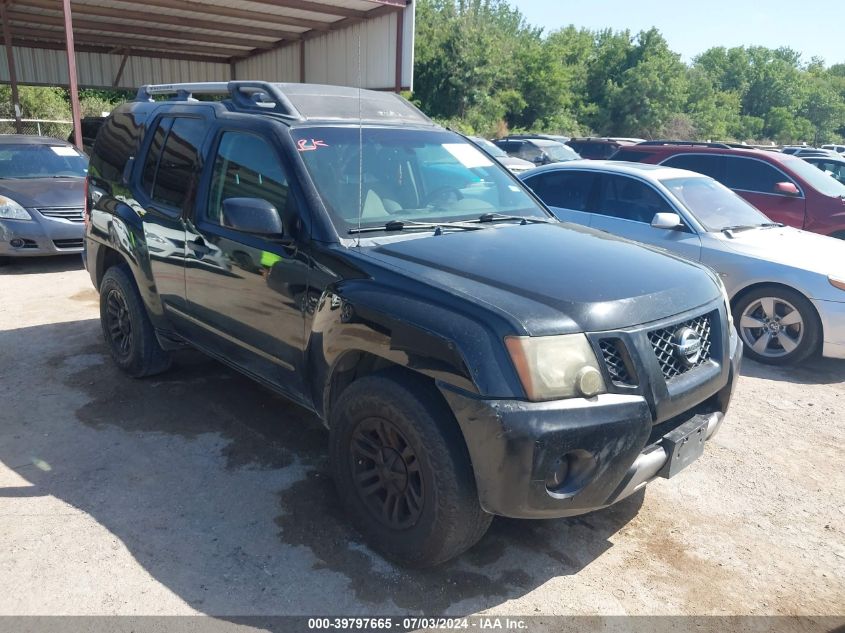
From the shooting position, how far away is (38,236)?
8289 mm

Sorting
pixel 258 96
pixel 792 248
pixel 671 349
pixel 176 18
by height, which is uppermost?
pixel 176 18

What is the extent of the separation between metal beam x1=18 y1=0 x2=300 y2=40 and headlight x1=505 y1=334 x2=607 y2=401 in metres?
14.5

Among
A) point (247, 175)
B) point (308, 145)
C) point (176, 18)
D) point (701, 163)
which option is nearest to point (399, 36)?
point (176, 18)

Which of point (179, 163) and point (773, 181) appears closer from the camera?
point (179, 163)

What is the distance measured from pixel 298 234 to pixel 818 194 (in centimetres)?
800

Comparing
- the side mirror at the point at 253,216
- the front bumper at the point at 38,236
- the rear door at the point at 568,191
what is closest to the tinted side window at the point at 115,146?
the side mirror at the point at 253,216

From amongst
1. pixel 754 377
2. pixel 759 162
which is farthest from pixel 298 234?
pixel 759 162

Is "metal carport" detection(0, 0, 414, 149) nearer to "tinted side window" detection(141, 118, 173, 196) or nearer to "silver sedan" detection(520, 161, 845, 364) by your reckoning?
"silver sedan" detection(520, 161, 845, 364)

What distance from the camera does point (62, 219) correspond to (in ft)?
27.9

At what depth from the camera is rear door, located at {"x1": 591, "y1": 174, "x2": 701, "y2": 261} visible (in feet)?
21.2

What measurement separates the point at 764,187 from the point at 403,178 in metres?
7.09

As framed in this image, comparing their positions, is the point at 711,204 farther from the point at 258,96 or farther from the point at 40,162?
the point at 40,162

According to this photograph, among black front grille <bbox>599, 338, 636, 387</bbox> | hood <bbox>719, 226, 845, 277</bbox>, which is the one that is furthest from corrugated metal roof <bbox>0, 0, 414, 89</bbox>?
black front grille <bbox>599, 338, 636, 387</bbox>

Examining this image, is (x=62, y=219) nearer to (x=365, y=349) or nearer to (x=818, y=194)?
(x=365, y=349)
